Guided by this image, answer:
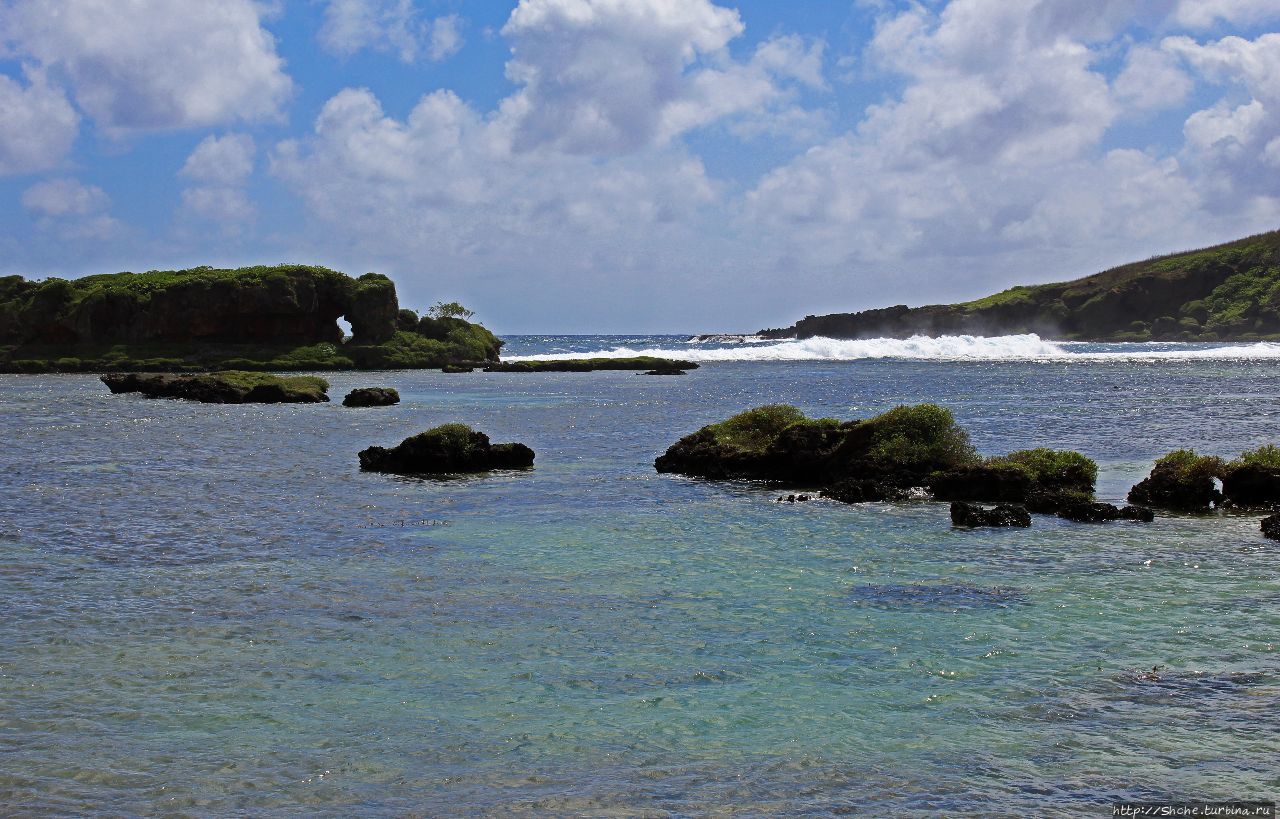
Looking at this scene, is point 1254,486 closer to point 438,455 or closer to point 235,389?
point 438,455

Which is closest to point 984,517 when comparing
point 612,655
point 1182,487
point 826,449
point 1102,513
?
point 1102,513

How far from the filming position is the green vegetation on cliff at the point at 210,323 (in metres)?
142

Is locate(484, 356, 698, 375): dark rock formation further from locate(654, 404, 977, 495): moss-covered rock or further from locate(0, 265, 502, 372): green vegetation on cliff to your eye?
locate(654, 404, 977, 495): moss-covered rock

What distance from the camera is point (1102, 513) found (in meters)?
25.7

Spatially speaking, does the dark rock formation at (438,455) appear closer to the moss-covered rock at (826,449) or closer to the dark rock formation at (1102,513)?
the moss-covered rock at (826,449)

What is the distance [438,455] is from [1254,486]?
2378 cm

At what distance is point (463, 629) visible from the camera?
1619 cm

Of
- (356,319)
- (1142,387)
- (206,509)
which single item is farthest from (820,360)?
(206,509)

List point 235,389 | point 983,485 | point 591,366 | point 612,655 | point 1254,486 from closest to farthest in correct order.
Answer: point 612,655 < point 1254,486 < point 983,485 < point 235,389 < point 591,366

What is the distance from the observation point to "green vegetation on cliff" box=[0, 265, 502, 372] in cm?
14175

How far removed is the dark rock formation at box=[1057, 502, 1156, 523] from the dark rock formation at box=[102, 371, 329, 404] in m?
61.8

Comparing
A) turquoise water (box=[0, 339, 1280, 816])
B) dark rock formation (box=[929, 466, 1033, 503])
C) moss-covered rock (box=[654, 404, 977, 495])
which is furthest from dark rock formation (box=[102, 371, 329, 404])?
dark rock formation (box=[929, 466, 1033, 503])

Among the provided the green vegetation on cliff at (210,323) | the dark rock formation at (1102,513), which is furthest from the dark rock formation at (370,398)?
the green vegetation on cliff at (210,323)

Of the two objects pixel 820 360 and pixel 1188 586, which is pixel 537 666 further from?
pixel 820 360
